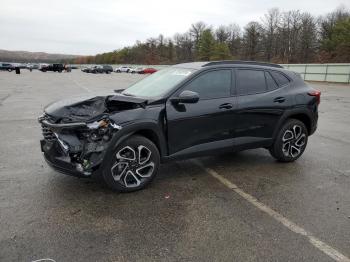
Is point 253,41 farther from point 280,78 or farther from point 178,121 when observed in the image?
point 178,121

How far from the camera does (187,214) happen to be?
3889mm

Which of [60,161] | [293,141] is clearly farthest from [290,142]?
[60,161]

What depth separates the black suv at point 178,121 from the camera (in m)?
4.21

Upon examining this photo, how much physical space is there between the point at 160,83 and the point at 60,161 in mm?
1910

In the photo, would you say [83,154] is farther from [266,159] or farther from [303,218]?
[266,159]

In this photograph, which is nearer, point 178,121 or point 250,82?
point 178,121

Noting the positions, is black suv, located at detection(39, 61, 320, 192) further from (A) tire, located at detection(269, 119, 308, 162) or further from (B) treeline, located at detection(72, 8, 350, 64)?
(B) treeline, located at detection(72, 8, 350, 64)

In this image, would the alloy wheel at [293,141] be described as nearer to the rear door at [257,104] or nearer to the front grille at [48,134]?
the rear door at [257,104]

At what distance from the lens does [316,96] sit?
20.3ft

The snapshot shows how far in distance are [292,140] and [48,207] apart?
4.09m

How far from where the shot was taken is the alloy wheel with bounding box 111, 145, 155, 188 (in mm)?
4352

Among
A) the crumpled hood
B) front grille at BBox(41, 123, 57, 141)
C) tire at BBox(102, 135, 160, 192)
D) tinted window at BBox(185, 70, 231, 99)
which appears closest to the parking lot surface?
tire at BBox(102, 135, 160, 192)

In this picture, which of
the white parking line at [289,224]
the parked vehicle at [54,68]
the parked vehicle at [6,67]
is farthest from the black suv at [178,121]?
the parked vehicle at [6,67]

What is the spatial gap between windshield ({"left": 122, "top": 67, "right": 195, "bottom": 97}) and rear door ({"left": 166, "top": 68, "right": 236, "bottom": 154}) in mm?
212
